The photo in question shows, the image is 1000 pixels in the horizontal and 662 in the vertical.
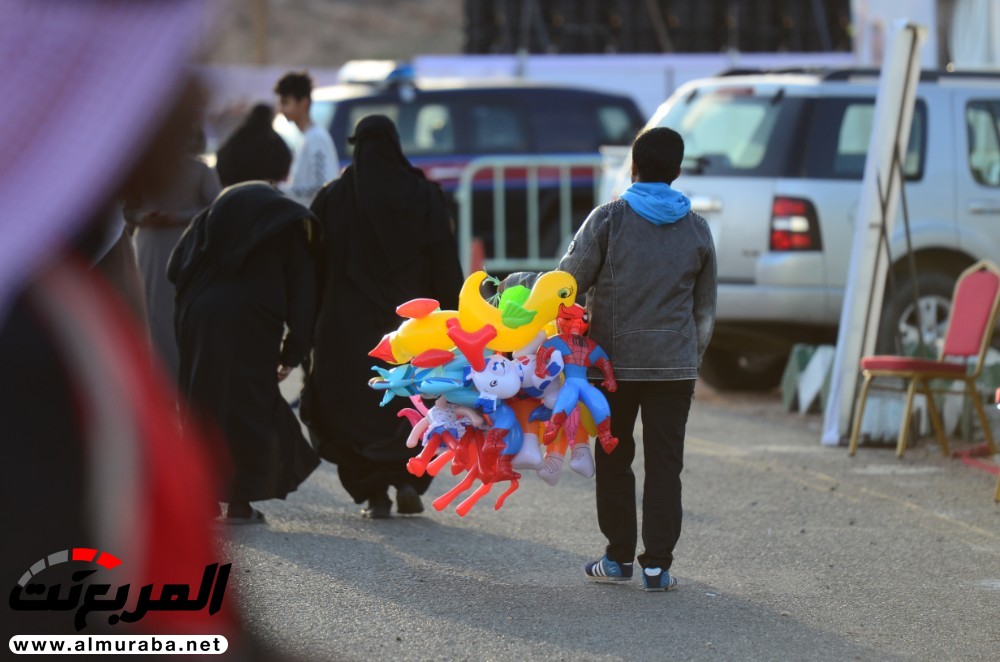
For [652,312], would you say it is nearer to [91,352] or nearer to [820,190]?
[91,352]

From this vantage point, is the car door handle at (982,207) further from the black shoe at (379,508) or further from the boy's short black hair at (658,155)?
the boy's short black hair at (658,155)

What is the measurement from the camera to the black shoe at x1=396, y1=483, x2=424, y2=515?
7441mm

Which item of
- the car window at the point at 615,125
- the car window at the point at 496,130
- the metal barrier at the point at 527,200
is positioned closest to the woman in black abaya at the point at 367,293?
the metal barrier at the point at 527,200

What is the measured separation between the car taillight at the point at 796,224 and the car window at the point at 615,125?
263 inches

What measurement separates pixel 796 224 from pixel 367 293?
14.2 feet

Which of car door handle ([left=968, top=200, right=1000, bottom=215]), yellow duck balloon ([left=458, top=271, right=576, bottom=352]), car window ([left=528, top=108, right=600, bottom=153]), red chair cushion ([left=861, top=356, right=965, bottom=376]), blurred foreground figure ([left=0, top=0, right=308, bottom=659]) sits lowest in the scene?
red chair cushion ([left=861, top=356, right=965, bottom=376])

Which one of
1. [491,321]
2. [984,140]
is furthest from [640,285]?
[984,140]

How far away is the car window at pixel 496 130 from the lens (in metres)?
16.8

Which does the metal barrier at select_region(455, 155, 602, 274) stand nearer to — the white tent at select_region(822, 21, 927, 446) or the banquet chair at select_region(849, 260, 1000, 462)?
the white tent at select_region(822, 21, 927, 446)

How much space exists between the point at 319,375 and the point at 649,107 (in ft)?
51.3

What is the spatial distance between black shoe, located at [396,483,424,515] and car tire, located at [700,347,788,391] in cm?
551

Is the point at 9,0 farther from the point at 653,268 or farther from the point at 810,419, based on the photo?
the point at 810,419

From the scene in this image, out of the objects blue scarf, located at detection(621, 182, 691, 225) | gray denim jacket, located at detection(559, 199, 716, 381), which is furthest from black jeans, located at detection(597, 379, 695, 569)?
blue scarf, located at detection(621, 182, 691, 225)

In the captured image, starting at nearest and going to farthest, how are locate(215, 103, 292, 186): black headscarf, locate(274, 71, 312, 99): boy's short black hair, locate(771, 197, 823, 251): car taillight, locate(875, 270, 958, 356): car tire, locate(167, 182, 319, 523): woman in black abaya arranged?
locate(167, 182, 319, 523): woman in black abaya, locate(215, 103, 292, 186): black headscarf, locate(274, 71, 312, 99): boy's short black hair, locate(875, 270, 958, 356): car tire, locate(771, 197, 823, 251): car taillight
